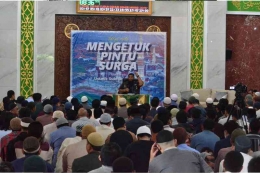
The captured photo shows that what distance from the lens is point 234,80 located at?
2153 centimetres

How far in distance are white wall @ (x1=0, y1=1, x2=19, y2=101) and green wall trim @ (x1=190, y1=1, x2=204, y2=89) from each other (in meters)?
5.99

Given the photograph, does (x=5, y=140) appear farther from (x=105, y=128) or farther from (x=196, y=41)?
(x=196, y=41)

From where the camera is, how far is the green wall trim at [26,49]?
2012 centimetres

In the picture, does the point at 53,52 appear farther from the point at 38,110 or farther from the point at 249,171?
the point at 249,171

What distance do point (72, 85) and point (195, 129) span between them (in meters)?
9.84

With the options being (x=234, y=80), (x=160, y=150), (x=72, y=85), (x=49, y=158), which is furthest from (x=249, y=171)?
(x=234, y=80)

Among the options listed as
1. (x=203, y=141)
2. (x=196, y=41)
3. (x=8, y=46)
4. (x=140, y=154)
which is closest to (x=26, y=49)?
(x=8, y=46)

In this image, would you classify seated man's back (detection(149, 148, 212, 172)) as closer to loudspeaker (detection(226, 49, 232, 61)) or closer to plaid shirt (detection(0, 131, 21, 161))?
plaid shirt (detection(0, 131, 21, 161))

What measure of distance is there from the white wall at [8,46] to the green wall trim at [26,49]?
21 cm

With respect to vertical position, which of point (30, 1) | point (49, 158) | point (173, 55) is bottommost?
point (49, 158)

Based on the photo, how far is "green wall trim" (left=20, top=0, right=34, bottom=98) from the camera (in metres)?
20.1

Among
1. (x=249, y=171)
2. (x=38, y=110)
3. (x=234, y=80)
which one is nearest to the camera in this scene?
(x=249, y=171)

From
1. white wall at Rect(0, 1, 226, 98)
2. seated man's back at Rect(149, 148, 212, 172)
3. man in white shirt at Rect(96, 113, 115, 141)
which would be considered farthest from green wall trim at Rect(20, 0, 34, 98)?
seated man's back at Rect(149, 148, 212, 172)

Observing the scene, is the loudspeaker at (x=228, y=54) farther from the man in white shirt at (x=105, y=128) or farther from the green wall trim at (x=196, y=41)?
the man in white shirt at (x=105, y=128)
